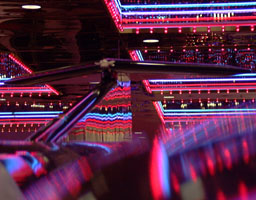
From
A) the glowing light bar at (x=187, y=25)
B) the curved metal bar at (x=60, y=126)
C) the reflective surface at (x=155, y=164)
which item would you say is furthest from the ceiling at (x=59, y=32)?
the reflective surface at (x=155, y=164)

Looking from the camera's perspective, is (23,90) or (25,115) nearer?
(23,90)

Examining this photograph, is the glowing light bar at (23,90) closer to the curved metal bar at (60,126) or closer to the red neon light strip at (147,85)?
the red neon light strip at (147,85)

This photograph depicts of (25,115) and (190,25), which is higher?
(190,25)

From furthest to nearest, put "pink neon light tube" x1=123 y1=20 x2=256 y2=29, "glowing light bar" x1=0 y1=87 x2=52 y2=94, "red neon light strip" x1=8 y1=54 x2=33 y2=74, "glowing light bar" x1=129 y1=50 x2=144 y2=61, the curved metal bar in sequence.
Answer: "glowing light bar" x1=0 y1=87 x2=52 y2=94 → "red neon light strip" x1=8 y1=54 x2=33 y2=74 → "glowing light bar" x1=129 y1=50 x2=144 y2=61 → "pink neon light tube" x1=123 y1=20 x2=256 y2=29 → the curved metal bar

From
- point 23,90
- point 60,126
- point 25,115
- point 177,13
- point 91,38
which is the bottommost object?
point 25,115

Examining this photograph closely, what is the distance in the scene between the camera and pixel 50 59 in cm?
793

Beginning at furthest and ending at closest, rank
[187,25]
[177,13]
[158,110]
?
[158,110], [187,25], [177,13]

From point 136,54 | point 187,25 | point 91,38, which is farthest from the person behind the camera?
point 136,54

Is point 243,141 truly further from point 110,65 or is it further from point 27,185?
point 110,65

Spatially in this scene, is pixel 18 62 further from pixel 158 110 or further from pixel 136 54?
pixel 158 110

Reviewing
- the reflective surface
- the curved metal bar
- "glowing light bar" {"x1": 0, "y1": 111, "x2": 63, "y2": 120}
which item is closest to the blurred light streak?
the reflective surface

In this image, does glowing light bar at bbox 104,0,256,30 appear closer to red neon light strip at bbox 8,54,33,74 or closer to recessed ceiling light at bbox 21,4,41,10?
recessed ceiling light at bbox 21,4,41,10

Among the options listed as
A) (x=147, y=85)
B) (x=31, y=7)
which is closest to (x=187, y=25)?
(x=31, y=7)

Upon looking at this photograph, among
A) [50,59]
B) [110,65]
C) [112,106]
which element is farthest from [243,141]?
[50,59]
